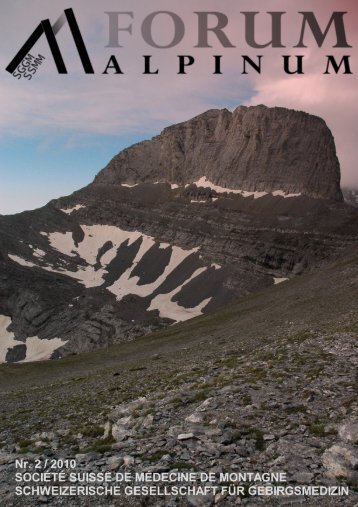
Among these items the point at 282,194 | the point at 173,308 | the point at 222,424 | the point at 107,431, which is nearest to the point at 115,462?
the point at 222,424

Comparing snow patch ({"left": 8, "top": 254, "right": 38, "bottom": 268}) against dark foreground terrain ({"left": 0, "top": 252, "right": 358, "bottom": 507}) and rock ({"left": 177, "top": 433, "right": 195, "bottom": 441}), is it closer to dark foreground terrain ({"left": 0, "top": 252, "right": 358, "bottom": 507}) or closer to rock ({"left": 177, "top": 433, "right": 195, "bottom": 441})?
dark foreground terrain ({"left": 0, "top": 252, "right": 358, "bottom": 507})

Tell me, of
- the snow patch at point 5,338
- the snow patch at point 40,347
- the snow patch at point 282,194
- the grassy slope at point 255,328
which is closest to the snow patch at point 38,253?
the snow patch at point 5,338

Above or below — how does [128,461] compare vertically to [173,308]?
below

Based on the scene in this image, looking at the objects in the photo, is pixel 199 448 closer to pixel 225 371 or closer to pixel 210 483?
pixel 210 483

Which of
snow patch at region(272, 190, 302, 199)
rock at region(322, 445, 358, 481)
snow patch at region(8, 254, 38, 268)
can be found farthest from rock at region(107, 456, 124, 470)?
snow patch at region(272, 190, 302, 199)

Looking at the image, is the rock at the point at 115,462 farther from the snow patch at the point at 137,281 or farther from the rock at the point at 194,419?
the snow patch at the point at 137,281

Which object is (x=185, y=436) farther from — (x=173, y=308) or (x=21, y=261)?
(x=21, y=261)

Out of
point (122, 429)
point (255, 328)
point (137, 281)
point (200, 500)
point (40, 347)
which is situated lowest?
point (200, 500)

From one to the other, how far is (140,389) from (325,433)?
53.0 ft

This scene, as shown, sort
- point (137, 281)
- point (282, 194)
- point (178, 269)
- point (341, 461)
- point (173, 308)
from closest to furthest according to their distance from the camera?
point (341, 461) → point (173, 308) → point (178, 269) → point (137, 281) → point (282, 194)

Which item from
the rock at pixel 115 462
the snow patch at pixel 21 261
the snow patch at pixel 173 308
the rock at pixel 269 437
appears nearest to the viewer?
the rock at pixel 115 462

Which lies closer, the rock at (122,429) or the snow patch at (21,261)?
the rock at (122,429)

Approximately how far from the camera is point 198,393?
70.4 ft

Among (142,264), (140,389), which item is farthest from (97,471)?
(142,264)
